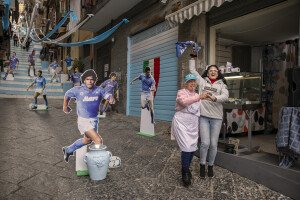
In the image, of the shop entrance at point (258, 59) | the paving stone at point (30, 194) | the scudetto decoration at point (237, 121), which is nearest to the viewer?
the paving stone at point (30, 194)

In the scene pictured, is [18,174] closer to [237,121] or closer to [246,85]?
[246,85]

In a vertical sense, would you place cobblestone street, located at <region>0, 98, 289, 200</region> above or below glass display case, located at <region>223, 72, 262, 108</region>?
below

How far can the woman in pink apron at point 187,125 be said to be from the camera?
323cm

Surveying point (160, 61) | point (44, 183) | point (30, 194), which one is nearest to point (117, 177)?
point (44, 183)

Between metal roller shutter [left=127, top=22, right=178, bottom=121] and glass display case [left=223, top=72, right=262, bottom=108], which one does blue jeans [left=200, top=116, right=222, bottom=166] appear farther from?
metal roller shutter [left=127, top=22, right=178, bottom=121]

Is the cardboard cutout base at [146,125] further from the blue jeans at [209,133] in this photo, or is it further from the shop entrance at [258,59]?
the blue jeans at [209,133]

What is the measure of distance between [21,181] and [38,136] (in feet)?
8.82

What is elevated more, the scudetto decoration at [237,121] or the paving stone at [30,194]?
the scudetto decoration at [237,121]

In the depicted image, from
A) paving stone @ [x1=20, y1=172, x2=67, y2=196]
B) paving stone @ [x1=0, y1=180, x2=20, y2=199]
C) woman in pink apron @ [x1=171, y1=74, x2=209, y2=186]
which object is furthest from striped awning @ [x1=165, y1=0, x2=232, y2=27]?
paving stone @ [x1=0, y1=180, x2=20, y2=199]

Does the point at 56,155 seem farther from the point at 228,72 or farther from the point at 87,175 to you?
the point at 228,72

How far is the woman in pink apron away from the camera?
127 inches

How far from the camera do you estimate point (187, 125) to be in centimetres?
328

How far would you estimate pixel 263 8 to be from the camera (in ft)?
15.9

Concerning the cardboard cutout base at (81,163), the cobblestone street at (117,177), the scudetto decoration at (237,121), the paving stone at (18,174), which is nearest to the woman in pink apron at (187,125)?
the cobblestone street at (117,177)
